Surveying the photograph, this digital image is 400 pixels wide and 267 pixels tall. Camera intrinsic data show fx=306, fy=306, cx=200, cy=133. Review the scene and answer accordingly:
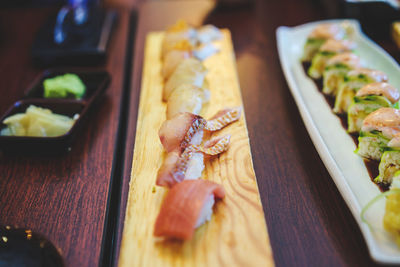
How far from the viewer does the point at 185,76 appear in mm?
1911

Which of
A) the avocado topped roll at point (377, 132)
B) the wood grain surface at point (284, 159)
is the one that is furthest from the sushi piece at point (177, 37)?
the avocado topped roll at point (377, 132)

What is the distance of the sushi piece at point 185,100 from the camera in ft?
5.54

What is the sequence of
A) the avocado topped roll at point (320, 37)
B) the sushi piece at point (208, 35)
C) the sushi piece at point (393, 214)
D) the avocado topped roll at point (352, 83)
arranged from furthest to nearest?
the sushi piece at point (208, 35) → the avocado topped roll at point (320, 37) → the avocado topped roll at point (352, 83) → the sushi piece at point (393, 214)

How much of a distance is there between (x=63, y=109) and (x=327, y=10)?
2565 mm

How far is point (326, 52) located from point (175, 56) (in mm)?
1032

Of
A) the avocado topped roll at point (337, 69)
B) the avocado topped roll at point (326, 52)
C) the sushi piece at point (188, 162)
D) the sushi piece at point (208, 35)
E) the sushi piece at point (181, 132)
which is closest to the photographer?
the sushi piece at point (188, 162)

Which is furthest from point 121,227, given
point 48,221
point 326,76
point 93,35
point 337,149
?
point 93,35

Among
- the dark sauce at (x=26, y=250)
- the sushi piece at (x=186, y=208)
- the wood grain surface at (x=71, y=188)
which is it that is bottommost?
the dark sauce at (x=26, y=250)

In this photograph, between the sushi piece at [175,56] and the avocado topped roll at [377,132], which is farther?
the sushi piece at [175,56]

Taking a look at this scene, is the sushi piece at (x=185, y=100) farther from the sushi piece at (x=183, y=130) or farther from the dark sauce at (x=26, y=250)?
the dark sauce at (x=26, y=250)

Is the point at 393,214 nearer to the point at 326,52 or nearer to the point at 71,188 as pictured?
the point at 326,52

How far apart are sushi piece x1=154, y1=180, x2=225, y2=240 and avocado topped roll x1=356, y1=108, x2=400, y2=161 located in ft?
2.41

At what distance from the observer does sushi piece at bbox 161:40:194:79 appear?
2.11 m

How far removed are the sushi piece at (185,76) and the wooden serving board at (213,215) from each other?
0.15 m
